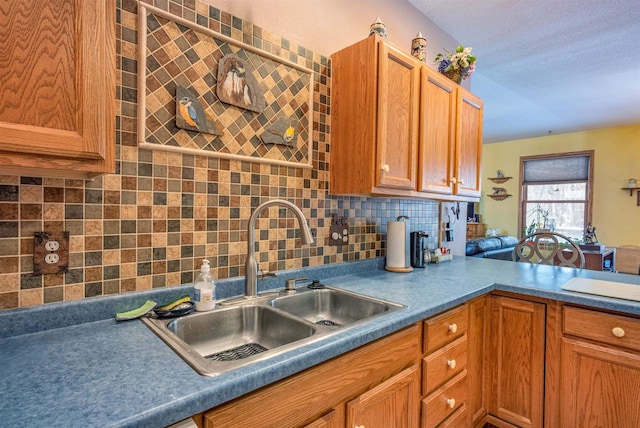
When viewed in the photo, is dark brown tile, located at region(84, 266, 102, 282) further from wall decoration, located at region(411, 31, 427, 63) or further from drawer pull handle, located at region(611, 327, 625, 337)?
drawer pull handle, located at region(611, 327, 625, 337)

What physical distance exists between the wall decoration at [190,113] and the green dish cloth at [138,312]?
62 centimetres

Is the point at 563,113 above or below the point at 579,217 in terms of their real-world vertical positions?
above

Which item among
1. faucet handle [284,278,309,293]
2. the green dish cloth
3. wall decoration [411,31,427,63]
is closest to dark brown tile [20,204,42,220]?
the green dish cloth

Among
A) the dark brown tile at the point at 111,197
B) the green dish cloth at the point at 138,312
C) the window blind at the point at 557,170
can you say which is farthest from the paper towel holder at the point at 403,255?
the window blind at the point at 557,170

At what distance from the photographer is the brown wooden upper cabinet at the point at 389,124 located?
5.02 ft

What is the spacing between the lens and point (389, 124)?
158cm

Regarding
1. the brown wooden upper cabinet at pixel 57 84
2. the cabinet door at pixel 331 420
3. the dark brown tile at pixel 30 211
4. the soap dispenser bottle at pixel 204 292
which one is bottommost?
the cabinet door at pixel 331 420

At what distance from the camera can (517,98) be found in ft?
13.3

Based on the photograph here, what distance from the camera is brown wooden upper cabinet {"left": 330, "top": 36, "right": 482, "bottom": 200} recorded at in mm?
1529

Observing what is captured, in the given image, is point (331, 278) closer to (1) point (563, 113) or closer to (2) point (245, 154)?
(2) point (245, 154)

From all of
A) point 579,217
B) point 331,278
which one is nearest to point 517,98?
point 579,217

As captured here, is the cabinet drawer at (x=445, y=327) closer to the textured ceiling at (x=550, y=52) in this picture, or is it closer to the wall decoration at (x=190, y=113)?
the wall decoration at (x=190, y=113)

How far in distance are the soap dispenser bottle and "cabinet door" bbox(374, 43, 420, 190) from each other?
841 mm

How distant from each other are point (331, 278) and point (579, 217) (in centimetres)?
613
